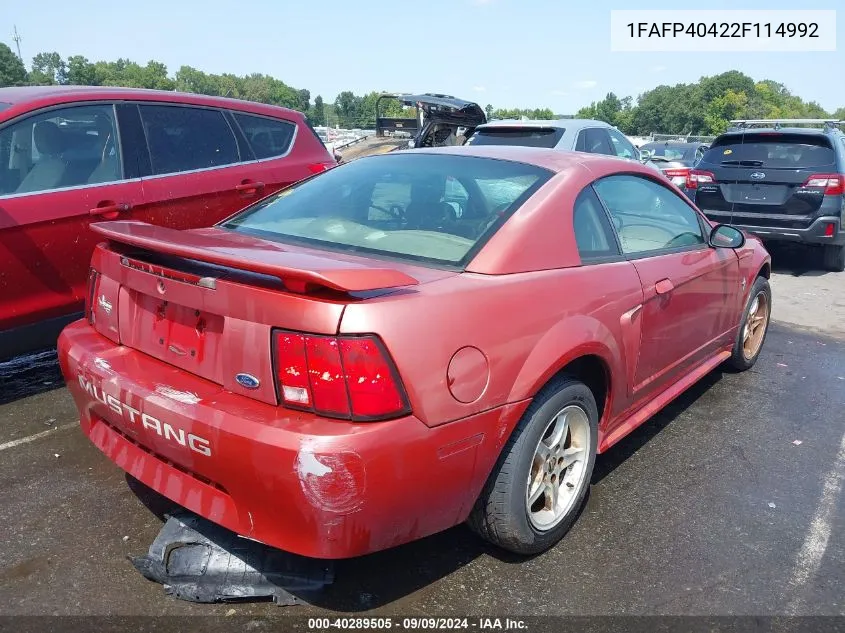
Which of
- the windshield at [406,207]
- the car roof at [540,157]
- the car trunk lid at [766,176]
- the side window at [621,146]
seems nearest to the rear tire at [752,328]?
the car roof at [540,157]

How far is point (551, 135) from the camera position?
817cm

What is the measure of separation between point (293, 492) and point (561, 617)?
102 centimetres

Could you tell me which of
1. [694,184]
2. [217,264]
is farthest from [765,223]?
[217,264]

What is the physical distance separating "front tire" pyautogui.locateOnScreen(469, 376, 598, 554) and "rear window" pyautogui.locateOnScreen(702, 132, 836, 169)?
637cm

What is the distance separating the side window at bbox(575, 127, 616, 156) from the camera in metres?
8.30

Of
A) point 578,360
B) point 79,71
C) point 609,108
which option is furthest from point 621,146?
point 609,108

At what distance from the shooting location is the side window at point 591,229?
9.24 ft

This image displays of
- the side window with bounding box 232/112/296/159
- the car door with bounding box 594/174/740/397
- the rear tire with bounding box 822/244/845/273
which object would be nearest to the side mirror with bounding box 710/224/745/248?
the car door with bounding box 594/174/740/397

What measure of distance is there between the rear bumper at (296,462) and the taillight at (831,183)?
6773 millimetres

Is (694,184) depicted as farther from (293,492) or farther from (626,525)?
(293,492)

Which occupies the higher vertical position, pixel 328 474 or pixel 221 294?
pixel 221 294

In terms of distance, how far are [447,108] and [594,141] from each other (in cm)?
284

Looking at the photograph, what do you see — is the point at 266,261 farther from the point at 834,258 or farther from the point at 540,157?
the point at 834,258

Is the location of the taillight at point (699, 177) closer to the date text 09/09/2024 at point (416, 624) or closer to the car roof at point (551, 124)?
the car roof at point (551, 124)
